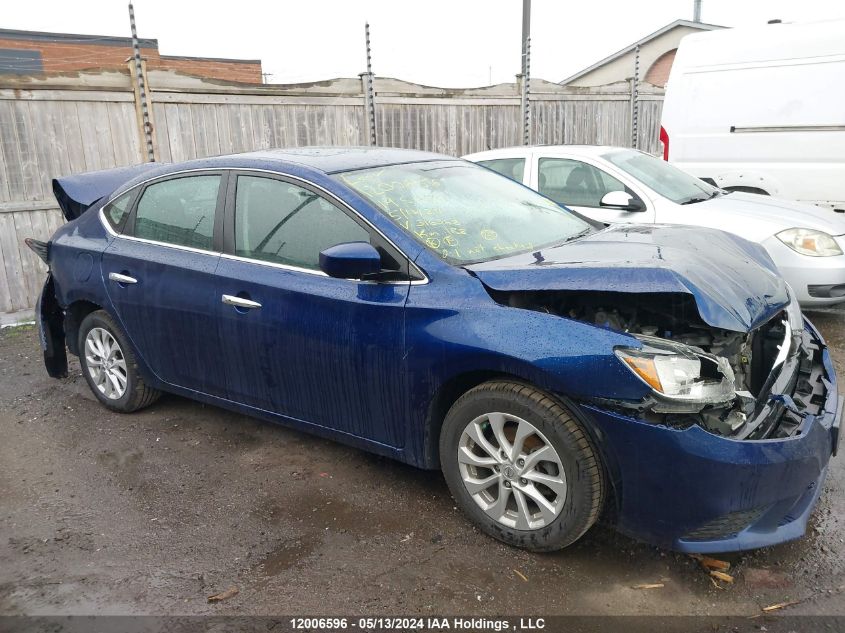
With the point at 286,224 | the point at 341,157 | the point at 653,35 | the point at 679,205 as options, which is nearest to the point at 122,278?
the point at 286,224

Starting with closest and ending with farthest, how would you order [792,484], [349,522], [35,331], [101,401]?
1. [792,484]
2. [349,522]
3. [101,401]
4. [35,331]

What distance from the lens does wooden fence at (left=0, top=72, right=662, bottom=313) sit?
7.04 m

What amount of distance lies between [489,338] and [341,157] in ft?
5.13

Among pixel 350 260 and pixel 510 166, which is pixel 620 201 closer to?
pixel 510 166

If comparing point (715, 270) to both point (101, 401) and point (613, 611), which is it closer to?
point (613, 611)

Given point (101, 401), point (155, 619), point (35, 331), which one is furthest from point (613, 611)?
point (35, 331)

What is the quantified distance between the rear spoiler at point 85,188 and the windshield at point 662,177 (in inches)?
158

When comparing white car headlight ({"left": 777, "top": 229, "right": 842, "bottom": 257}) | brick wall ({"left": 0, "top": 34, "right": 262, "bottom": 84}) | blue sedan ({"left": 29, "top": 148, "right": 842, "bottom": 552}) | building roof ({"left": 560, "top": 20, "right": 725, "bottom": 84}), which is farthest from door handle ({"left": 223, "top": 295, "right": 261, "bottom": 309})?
brick wall ({"left": 0, "top": 34, "right": 262, "bottom": 84})

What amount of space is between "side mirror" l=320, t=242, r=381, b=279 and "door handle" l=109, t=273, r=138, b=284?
1.66 meters

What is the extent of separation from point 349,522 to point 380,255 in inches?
49.4

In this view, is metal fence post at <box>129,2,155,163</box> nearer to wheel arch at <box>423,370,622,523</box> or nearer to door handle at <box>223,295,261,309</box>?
door handle at <box>223,295,261,309</box>

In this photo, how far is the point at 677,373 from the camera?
2621 mm

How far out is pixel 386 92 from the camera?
902 centimetres

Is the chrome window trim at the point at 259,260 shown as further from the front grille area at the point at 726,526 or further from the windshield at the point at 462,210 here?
the front grille area at the point at 726,526
